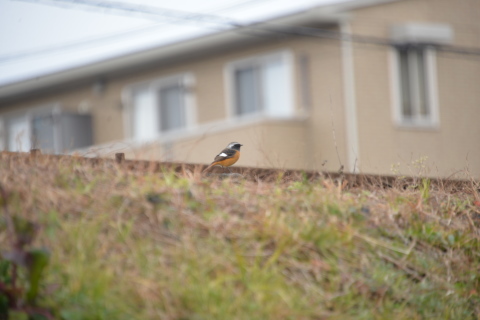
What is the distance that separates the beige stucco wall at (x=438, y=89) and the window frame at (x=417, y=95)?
0.12m

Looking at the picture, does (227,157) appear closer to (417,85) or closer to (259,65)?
(259,65)

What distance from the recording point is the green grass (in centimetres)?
458

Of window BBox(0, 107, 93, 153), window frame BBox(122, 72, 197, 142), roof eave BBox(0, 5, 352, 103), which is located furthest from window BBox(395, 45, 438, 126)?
window BBox(0, 107, 93, 153)

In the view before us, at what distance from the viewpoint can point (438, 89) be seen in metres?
21.9

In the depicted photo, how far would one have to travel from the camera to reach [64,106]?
85.4ft

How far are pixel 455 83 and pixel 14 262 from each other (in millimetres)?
19003

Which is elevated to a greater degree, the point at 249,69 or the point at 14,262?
the point at 249,69

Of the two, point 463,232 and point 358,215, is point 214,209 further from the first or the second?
point 463,232

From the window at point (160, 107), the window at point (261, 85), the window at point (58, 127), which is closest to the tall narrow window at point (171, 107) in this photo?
the window at point (160, 107)

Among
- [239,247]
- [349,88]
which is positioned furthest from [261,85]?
[239,247]

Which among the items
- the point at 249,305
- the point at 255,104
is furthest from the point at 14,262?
the point at 255,104

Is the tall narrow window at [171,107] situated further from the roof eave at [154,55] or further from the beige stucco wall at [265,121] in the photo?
the roof eave at [154,55]

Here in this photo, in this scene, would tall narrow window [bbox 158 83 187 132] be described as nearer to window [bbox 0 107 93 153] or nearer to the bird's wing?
window [bbox 0 107 93 153]

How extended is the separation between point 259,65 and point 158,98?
Result: 3.53 meters
